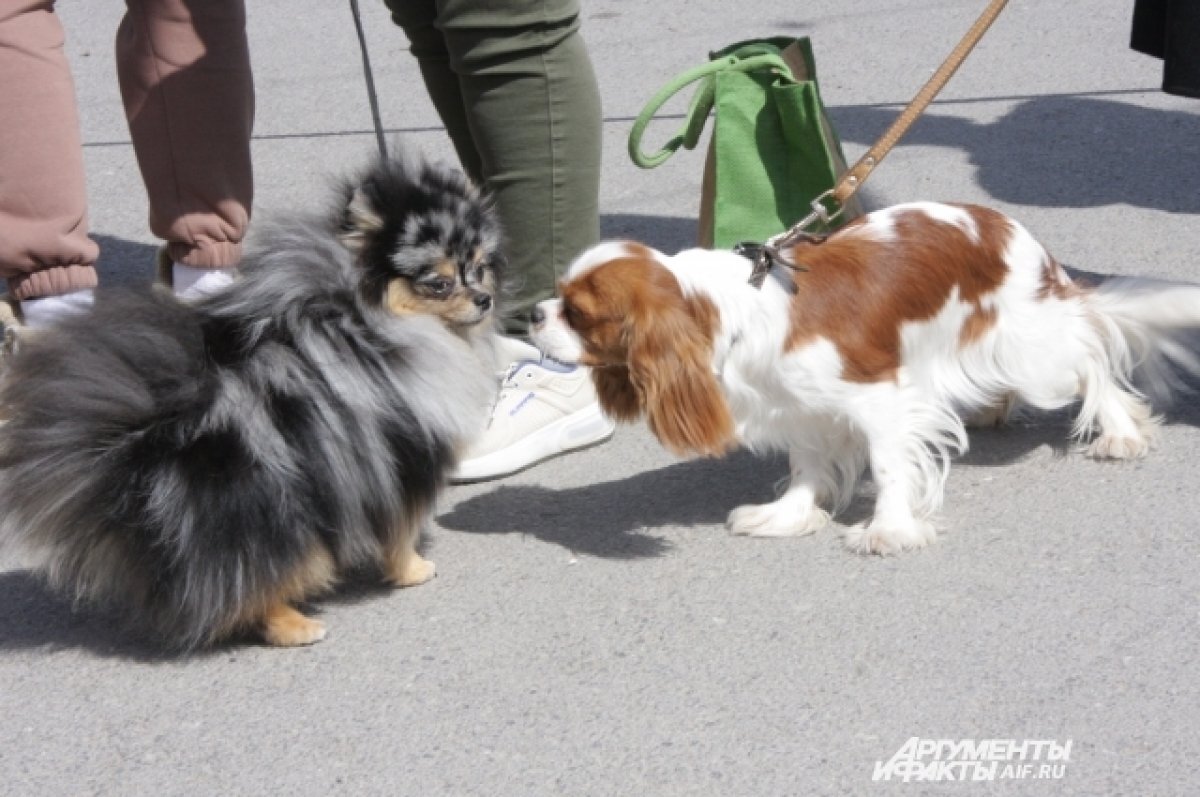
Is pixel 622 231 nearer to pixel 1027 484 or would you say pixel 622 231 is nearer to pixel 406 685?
pixel 1027 484

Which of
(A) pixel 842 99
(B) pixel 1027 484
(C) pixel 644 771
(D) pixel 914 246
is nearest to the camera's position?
(C) pixel 644 771

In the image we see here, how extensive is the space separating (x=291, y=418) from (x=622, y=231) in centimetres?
249

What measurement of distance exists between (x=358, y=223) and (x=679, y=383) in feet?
2.27

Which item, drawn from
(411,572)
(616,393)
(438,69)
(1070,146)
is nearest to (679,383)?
(616,393)

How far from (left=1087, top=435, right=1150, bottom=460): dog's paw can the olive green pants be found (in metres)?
1.31

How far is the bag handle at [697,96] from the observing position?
3646 millimetres

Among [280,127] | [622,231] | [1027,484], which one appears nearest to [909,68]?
[622,231]

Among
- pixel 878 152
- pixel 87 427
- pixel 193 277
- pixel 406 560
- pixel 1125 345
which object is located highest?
pixel 878 152

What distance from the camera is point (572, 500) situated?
3.60 meters

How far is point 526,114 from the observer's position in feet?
11.7

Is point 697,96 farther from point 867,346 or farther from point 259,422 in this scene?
point 259,422

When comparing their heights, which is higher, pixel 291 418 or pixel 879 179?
pixel 291 418

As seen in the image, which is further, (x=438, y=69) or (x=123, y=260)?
(x=123, y=260)

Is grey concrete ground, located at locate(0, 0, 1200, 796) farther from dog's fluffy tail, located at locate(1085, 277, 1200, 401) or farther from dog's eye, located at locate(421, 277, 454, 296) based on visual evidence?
dog's eye, located at locate(421, 277, 454, 296)
